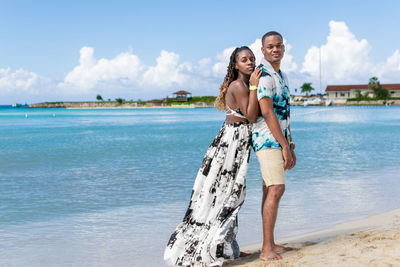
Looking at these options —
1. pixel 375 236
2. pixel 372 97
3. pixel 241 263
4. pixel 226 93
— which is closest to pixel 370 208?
pixel 375 236

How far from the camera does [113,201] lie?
354 inches

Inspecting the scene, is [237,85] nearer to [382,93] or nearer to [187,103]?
[382,93]

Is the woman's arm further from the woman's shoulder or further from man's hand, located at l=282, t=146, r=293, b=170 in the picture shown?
man's hand, located at l=282, t=146, r=293, b=170

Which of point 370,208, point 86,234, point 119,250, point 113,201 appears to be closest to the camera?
point 119,250

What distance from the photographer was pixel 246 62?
4.06 meters

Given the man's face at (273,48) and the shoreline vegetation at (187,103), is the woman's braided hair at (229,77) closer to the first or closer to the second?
the man's face at (273,48)

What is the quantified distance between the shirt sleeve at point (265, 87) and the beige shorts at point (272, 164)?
50 centimetres

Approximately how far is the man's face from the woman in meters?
0.15

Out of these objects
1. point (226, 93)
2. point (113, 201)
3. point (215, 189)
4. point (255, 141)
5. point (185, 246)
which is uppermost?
point (226, 93)

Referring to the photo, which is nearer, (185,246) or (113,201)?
(185,246)

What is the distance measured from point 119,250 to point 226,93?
2.63 meters

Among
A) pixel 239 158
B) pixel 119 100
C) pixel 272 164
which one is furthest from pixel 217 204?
pixel 119 100

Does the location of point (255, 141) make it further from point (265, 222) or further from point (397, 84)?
point (397, 84)

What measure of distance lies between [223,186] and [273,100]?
3.14ft
